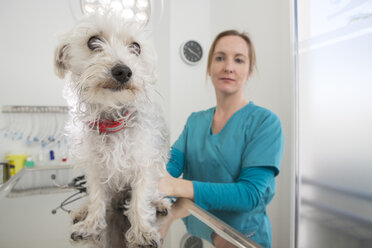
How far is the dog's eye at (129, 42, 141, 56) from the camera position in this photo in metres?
0.61

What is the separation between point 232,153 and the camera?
3.43 feet

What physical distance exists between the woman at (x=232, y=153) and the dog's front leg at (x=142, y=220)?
15cm

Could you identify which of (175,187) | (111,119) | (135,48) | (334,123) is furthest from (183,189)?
(334,123)

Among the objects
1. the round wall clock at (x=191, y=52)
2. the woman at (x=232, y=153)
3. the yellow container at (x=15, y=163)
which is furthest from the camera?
the round wall clock at (x=191, y=52)

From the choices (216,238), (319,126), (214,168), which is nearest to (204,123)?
(214,168)

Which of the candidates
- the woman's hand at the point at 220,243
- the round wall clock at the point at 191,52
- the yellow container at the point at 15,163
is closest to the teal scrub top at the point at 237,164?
the woman's hand at the point at 220,243

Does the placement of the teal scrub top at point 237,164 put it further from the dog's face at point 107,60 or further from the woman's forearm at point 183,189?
the dog's face at point 107,60

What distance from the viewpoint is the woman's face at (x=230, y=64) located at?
43.6 inches

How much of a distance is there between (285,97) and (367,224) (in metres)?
0.81

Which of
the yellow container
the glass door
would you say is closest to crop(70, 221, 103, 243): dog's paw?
the glass door

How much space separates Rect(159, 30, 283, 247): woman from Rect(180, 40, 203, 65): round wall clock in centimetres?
96

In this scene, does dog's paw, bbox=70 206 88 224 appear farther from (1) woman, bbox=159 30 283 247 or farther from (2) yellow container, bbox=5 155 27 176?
(2) yellow container, bbox=5 155 27 176

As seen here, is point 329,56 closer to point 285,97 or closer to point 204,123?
point 285,97

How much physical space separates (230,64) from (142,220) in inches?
32.8
